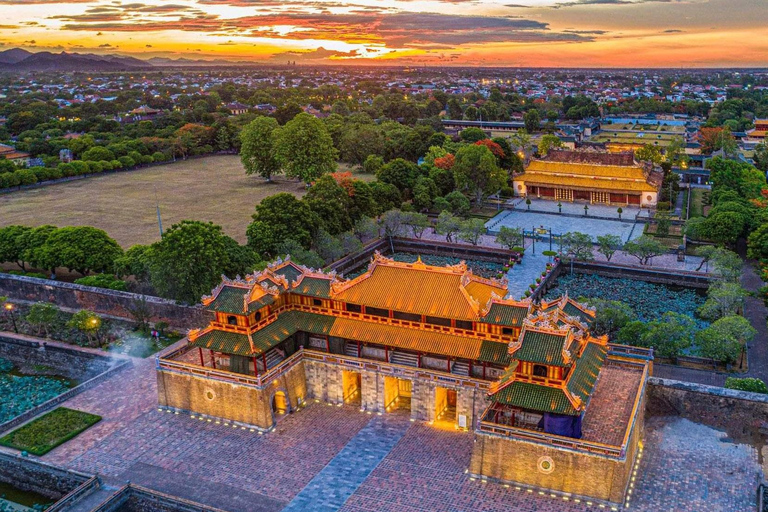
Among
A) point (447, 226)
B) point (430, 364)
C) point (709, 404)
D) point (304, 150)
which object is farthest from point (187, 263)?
point (304, 150)

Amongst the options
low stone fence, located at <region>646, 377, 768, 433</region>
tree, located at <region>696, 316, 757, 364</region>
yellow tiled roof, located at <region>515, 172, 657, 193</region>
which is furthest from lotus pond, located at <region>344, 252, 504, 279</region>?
low stone fence, located at <region>646, 377, 768, 433</region>

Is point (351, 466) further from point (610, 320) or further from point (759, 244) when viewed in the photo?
point (759, 244)

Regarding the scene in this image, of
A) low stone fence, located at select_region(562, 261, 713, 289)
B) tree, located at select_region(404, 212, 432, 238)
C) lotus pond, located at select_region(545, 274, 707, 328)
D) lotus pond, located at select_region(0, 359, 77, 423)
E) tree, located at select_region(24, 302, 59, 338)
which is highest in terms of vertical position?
tree, located at select_region(404, 212, 432, 238)

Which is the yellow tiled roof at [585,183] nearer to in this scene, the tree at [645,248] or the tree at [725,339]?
the tree at [645,248]

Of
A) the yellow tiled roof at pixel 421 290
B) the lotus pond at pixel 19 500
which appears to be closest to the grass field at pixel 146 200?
the yellow tiled roof at pixel 421 290

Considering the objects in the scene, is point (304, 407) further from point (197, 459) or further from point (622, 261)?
point (622, 261)

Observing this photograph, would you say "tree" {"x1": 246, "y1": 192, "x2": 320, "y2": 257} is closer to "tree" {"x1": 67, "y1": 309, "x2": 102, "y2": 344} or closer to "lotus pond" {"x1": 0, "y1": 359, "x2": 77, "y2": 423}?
"tree" {"x1": 67, "y1": 309, "x2": 102, "y2": 344}
